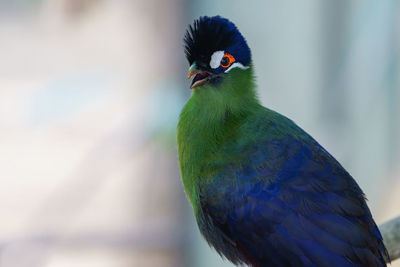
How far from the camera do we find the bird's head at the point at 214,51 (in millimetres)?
1918

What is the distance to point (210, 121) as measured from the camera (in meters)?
2.02

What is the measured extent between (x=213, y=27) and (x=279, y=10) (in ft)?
5.66

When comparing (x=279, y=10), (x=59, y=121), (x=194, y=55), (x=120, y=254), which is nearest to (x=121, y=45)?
(x=59, y=121)

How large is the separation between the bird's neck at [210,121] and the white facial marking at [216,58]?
65 millimetres

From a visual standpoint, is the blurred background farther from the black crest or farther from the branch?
the branch

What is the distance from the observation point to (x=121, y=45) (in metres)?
3.82

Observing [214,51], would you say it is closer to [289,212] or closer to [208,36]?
[208,36]

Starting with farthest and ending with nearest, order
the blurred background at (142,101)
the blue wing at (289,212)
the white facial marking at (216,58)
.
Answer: the blurred background at (142,101) < the white facial marking at (216,58) < the blue wing at (289,212)

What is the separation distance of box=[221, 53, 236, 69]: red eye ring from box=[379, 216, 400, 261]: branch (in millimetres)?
641

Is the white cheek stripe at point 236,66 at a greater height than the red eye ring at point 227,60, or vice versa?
the red eye ring at point 227,60

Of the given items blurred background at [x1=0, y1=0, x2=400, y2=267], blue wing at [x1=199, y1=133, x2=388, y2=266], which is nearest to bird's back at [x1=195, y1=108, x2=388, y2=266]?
blue wing at [x1=199, y1=133, x2=388, y2=266]

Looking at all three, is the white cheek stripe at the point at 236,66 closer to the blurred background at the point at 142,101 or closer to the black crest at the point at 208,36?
the black crest at the point at 208,36

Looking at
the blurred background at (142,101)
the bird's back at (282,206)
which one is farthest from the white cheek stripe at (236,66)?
the blurred background at (142,101)

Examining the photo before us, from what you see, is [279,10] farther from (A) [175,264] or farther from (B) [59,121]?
(A) [175,264]
